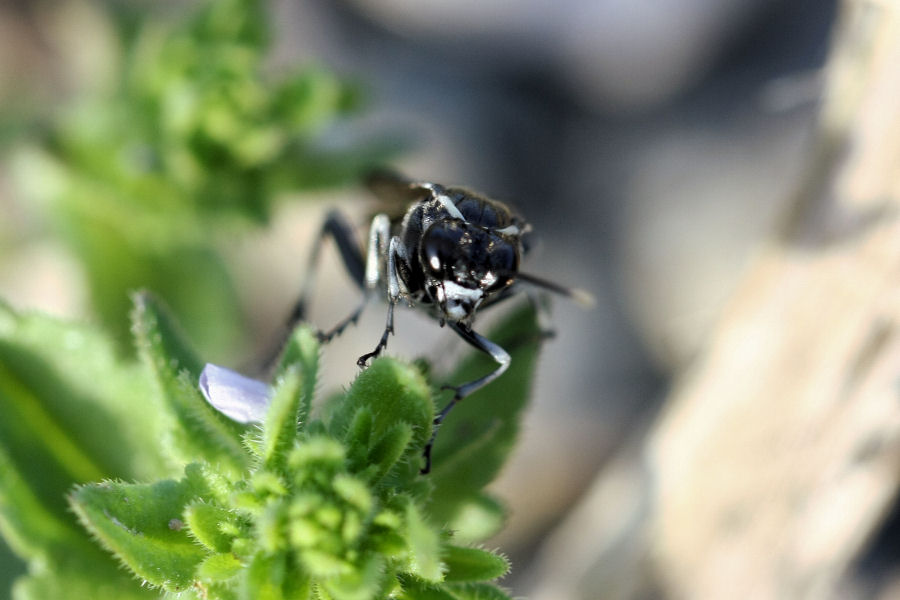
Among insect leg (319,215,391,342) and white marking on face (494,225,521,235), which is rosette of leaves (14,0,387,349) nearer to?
insect leg (319,215,391,342)

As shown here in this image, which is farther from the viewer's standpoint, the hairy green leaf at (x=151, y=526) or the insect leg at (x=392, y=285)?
the insect leg at (x=392, y=285)

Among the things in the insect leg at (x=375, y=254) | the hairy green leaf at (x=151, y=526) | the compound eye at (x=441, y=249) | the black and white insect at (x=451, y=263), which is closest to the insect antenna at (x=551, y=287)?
the black and white insect at (x=451, y=263)

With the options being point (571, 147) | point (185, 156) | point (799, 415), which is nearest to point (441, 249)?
point (799, 415)

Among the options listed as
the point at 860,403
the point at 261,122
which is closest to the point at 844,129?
the point at 860,403

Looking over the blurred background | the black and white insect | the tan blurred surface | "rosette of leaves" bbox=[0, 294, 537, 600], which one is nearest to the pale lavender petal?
"rosette of leaves" bbox=[0, 294, 537, 600]

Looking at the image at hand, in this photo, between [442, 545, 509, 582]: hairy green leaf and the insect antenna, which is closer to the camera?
[442, 545, 509, 582]: hairy green leaf

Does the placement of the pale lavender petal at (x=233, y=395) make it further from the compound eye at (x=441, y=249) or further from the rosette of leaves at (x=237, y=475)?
the compound eye at (x=441, y=249)
